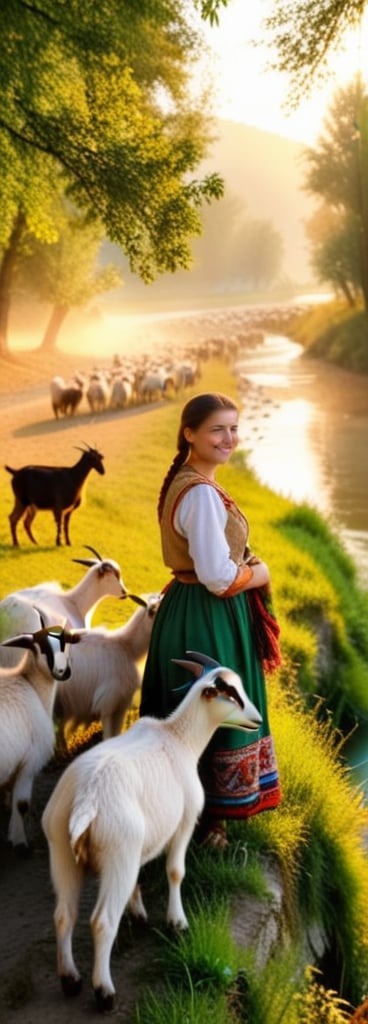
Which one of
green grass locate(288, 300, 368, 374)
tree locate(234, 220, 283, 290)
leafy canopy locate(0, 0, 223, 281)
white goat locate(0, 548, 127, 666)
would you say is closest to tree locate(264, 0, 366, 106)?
leafy canopy locate(0, 0, 223, 281)

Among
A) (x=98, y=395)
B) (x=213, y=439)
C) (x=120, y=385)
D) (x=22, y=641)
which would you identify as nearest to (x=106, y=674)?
(x=22, y=641)

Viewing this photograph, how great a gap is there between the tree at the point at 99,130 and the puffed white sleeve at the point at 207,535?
4.89 m

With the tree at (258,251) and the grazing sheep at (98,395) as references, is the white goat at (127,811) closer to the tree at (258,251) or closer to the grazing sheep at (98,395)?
the grazing sheep at (98,395)

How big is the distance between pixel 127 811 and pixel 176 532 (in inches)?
54.5

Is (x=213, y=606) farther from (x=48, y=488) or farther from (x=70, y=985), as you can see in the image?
(x=48, y=488)

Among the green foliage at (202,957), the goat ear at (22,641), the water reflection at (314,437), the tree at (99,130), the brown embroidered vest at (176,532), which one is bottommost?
the water reflection at (314,437)

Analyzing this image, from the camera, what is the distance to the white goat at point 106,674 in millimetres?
6375

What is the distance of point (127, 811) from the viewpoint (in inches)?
162

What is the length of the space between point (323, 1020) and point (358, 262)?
35.9 m

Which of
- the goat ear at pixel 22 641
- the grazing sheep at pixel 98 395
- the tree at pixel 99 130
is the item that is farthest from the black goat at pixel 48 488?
the grazing sheep at pixel 98 395

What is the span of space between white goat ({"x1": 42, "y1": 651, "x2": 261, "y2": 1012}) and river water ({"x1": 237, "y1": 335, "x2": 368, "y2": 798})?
4.78 metres

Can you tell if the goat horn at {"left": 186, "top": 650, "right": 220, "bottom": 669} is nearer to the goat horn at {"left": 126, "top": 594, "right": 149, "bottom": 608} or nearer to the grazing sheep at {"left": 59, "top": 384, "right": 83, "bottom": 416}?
the goat horn at {"left": 126, "top": 594, "right": 149, "bottom": 608}

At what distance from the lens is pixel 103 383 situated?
24562 mm

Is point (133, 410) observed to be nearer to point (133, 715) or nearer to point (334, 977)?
point (133, 715)
